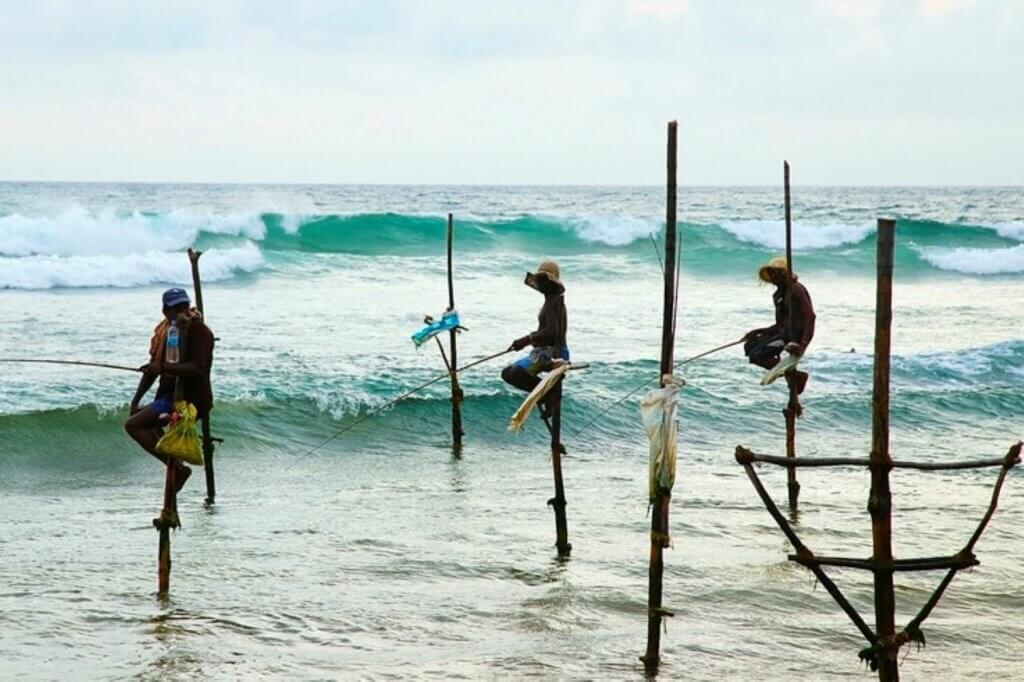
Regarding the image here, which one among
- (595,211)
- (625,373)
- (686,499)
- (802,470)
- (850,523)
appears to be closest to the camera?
(850,523)

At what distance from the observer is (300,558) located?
8.45 meters

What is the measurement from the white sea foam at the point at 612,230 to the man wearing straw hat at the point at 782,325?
2881 centimetres

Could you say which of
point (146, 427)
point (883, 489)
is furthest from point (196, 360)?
point (883, 489)

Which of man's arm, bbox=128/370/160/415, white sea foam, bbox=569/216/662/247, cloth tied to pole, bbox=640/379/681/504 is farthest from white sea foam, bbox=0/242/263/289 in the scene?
cloth tied to pole, bbox=640/379/681/504

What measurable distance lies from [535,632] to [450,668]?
719 millimetres

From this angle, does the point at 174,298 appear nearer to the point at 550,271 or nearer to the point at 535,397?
the point at 535,397

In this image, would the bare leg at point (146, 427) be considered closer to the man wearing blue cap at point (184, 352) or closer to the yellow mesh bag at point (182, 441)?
the man wearing blue cap at point (184, 352)

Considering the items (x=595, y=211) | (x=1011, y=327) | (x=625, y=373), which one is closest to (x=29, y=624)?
(x=625, y=373)

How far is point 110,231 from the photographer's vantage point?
32.9m

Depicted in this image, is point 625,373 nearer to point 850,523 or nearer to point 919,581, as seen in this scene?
point 850,523

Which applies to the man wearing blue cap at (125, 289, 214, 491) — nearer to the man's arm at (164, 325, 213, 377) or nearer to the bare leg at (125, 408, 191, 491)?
the man's arm at (164, 325, 213, 377)

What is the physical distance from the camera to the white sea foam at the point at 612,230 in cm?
3838

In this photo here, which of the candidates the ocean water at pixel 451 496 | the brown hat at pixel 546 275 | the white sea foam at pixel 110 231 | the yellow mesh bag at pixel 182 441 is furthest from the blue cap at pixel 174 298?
the white sea foam at pixel 110 231

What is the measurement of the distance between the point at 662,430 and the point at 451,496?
5.22m
